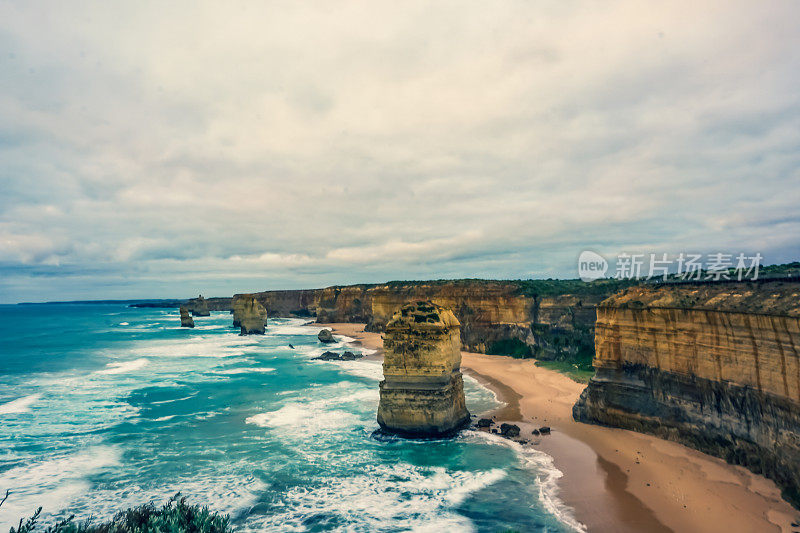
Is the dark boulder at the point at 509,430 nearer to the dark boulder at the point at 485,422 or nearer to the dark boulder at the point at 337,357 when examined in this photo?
the dark boulder at the point at 485,422

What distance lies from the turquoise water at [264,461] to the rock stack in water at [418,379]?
3.16 ft

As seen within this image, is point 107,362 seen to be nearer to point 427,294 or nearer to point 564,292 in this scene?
point 427,294

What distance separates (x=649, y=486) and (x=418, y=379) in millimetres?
9941

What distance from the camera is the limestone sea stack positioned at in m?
75.8

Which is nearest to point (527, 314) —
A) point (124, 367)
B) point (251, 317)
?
point (124, 367)

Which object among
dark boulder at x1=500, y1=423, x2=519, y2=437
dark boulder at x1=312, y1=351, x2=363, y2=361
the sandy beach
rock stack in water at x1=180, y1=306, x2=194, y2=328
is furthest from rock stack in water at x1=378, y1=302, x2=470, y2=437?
rock stack in water at x1=180, y1=306, x2=194, y2=328

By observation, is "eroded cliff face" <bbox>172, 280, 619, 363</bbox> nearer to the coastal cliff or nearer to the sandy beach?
the sandy beach

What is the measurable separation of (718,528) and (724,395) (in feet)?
18.3

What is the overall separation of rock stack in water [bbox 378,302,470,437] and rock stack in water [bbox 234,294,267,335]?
61.7 meters

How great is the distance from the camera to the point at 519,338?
44.7 m

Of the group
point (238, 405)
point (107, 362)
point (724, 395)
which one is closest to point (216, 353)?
point (107, 362)

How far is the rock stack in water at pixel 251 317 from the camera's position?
75.8m

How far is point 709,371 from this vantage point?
16.2 m

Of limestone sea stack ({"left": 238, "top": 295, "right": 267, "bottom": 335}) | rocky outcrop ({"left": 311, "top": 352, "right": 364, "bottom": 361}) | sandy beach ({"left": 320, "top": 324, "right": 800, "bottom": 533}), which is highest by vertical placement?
limestone sea stack ({"left": 238, "top": 295, "right": 267, "bottom": 335})
